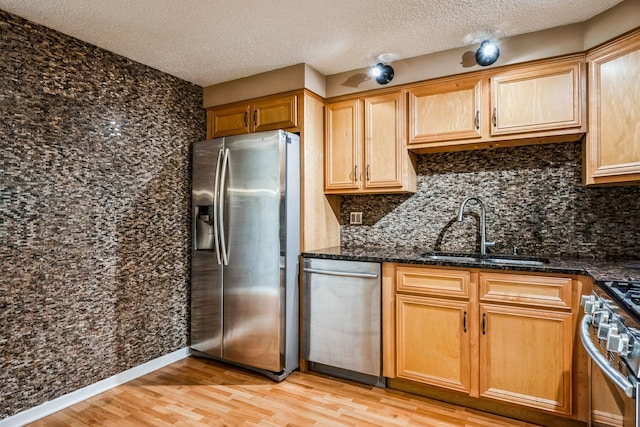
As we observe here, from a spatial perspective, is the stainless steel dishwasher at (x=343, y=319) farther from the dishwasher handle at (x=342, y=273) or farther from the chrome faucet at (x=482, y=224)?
the chrome faucet at (x=482, y=224)

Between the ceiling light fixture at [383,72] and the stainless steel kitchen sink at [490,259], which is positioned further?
the ceiling light fixture at [383,72]

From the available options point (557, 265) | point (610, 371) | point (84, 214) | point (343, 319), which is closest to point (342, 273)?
point (343, 319)

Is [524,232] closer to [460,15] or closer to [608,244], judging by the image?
[608,244]

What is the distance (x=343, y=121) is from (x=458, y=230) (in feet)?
4.11

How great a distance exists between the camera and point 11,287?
6.82ft

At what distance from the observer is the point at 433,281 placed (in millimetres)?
2348

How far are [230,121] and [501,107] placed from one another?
2121 millimetres

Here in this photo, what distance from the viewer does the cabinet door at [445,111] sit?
8.27 ft

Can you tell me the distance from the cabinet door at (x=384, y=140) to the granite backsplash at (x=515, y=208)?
28 cm

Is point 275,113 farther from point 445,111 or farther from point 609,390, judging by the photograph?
point 609,390

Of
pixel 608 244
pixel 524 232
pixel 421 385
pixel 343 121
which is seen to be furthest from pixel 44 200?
pixel 608 244

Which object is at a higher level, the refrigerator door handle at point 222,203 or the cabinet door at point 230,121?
the cabinet door at point 230,121

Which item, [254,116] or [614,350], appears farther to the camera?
[254,116]

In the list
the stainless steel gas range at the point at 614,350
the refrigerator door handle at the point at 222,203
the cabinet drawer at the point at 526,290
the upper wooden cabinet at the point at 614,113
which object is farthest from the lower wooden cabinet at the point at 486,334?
the refrigerator door handle at the point at 222,203
